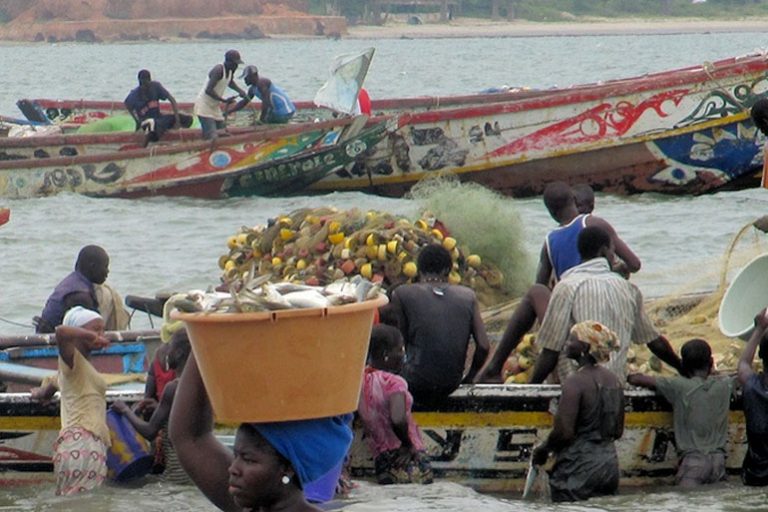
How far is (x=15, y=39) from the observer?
9369 centimetres

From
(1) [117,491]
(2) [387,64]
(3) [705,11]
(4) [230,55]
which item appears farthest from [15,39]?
(1) [117,491]

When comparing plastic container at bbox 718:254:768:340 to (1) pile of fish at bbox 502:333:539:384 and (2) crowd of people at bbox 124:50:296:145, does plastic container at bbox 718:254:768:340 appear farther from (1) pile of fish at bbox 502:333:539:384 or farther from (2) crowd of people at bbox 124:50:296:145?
(2) crowd of people at bbox 124:50:296:145

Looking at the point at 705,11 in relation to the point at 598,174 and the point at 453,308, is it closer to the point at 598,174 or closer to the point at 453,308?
the point at 598,174

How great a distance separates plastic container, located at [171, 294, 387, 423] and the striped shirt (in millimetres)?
3918

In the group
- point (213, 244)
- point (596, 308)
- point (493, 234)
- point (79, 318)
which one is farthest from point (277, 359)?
point (213, 244)

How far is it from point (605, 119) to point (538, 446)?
11.6 meters

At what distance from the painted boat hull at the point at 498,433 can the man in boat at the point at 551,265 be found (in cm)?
35

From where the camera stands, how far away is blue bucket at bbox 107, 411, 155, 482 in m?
7.61

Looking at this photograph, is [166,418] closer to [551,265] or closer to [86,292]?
[86,292]

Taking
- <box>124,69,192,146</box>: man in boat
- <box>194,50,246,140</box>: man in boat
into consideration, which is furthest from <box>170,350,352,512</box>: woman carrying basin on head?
<box>124,69,192,146</box>: man in boat

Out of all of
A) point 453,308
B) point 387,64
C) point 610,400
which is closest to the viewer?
point 610,400

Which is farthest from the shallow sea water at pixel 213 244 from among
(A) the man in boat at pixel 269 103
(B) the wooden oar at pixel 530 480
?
(A) the man in boat at pixel 269 103

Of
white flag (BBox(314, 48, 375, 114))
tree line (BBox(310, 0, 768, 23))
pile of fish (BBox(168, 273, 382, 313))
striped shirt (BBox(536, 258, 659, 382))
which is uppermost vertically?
pile of fish (BBox(168, 273, 382, 313))

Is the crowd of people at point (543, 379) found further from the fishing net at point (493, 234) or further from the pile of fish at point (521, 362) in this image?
the fishing net at point (493, 234)
